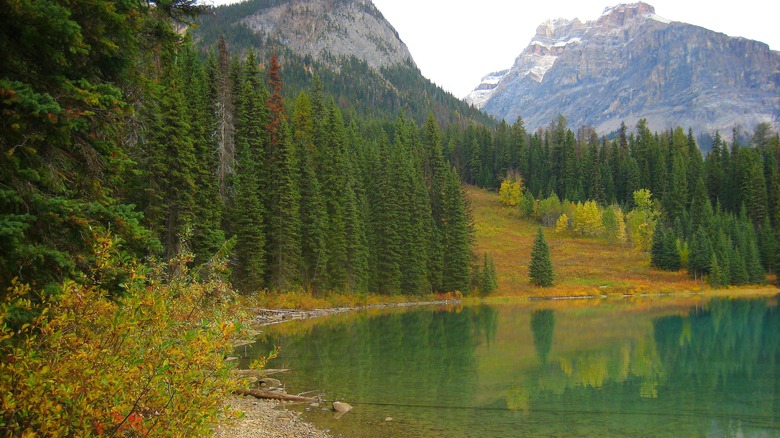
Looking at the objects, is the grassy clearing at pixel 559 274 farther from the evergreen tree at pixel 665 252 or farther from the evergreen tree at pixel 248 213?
the evergreen tree at pixel 248 213

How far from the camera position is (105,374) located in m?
5.80

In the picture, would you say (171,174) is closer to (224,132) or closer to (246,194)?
(224,132)

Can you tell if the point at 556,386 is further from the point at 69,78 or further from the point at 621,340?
the point at 69,78

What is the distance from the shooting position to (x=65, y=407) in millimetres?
5664

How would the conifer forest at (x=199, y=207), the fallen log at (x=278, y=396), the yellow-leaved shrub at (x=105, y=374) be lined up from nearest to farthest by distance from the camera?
the yellow-leaved shrub at (x=105, y=374)
the conifer forest at (x=199, y=207)
the fallen log at (x=278, y=396)

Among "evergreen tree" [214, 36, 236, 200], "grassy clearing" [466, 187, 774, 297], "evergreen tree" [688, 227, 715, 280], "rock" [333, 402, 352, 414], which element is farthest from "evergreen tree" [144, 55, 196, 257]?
"evergreen tree" [688, 227, 715, 280]

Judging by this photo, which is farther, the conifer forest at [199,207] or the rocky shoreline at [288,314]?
the rocky shoreline at [288,314]

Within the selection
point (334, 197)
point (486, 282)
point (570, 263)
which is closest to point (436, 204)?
point (486, 282)

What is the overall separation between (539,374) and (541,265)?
5615 centimetres

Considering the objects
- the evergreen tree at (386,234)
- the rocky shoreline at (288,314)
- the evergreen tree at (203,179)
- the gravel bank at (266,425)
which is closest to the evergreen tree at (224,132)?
the evergreen tree at (203,179)

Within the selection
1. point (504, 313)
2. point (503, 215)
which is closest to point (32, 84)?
point (504, 313)

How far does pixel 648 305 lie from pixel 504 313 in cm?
1969

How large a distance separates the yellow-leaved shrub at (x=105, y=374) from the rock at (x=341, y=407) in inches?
492

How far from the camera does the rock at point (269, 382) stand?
871 inches
